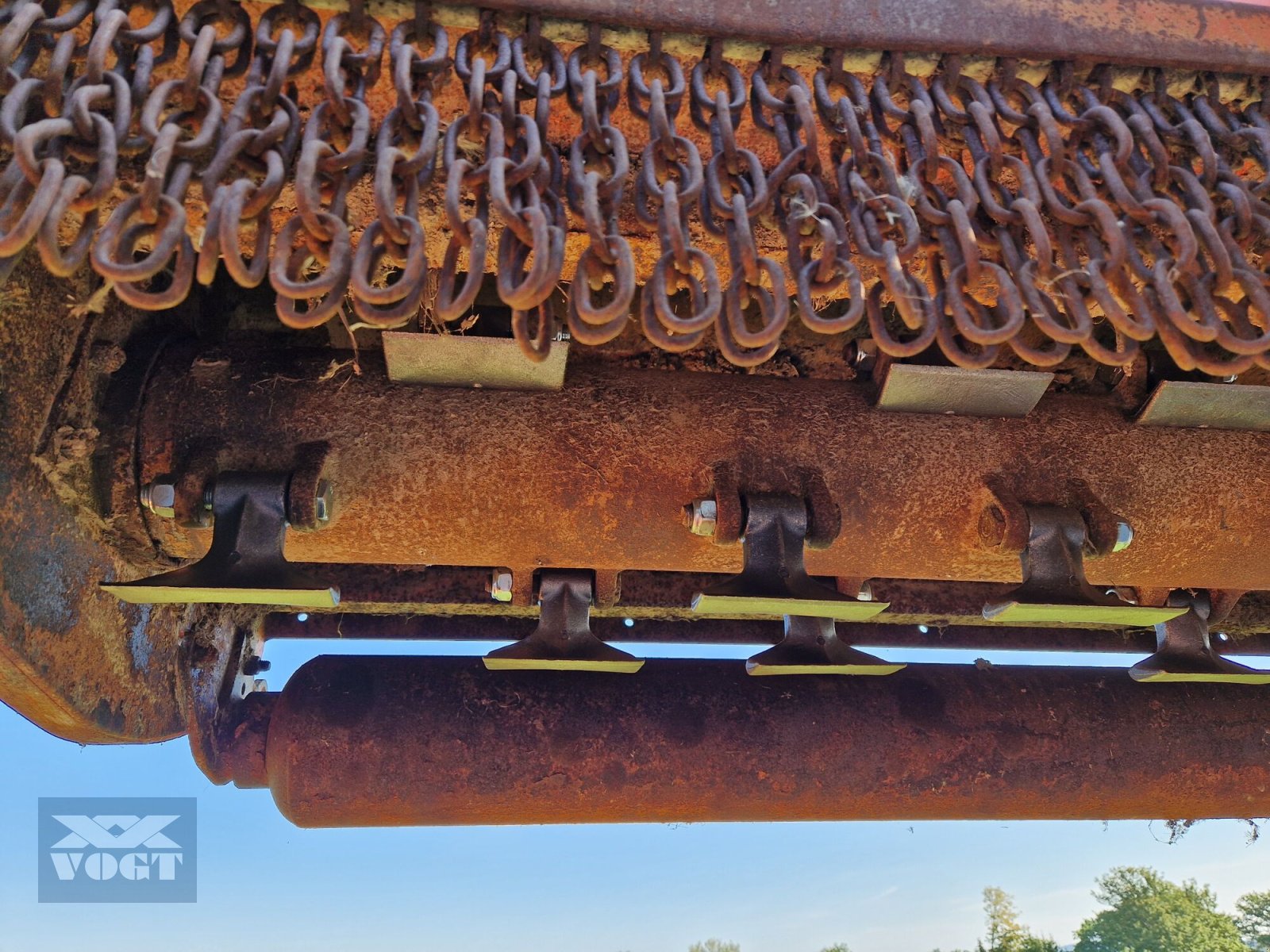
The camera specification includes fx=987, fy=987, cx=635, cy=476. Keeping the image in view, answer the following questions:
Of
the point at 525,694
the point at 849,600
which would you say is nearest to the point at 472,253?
the point at 849,600

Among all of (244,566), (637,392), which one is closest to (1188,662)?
(637,392)

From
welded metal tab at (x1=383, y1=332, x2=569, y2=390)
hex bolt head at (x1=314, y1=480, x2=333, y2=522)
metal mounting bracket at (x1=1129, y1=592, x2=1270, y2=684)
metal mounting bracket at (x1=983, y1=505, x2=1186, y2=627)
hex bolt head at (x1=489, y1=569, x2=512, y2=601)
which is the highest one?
welded metal tab at (x1=383, y1=332, x2=569, y2=390)

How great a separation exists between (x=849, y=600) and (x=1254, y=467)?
1088mm

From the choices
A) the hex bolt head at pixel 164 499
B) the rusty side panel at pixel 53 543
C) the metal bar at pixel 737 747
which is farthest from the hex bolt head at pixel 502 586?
the rusty side panel at pixel 53 543

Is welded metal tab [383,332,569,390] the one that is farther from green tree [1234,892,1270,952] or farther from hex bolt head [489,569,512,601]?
green tree [1234,892,1270,952]

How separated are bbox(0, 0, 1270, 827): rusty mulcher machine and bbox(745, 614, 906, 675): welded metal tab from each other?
15mm

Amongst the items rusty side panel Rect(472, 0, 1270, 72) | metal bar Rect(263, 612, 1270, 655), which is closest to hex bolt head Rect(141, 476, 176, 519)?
metal bar Rect(263, 612, 1270, 655)

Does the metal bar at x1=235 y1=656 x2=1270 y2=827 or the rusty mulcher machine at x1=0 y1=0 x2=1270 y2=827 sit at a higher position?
the rusty mulcher machine at x1=0 y1=0 x2=1270 y2=827

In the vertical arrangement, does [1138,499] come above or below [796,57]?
below

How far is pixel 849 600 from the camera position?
6.13ft

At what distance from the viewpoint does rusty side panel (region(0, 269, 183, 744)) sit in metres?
1.80

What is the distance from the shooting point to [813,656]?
6.94 ft

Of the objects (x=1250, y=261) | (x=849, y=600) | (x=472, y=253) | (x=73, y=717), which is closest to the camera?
(x=472, y=253)

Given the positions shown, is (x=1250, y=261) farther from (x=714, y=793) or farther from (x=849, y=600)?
(x=714, y=793)
